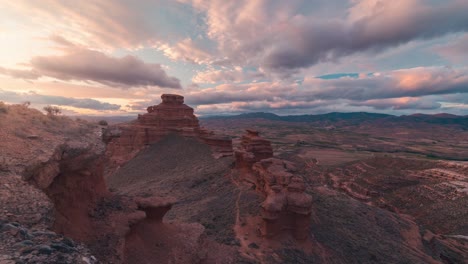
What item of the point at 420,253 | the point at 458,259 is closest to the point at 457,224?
the point at 458,259

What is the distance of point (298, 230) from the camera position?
1934cm

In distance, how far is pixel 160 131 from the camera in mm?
54062

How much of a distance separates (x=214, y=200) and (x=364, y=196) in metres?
38.4

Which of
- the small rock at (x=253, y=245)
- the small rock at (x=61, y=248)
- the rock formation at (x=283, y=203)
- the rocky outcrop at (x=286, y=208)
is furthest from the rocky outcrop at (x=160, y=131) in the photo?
the small rock at (x=61, y=248)

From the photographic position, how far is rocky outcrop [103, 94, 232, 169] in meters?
51.4

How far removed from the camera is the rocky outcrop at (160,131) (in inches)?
2024

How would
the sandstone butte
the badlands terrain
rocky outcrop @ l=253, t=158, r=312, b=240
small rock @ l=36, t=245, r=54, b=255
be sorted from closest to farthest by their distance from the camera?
1. small rock @ l=36, t=245, r=54, b=255
2. the badlands terrain
3. rocky outcrop @ l=253, t=158, r=312, b=240
4. the sandstone butte

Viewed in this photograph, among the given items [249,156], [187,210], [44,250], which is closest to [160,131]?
[249,156]

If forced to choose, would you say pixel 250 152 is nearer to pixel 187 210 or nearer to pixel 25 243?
pixel 187 210

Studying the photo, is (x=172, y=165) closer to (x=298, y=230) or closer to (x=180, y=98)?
(x=180, y=98)

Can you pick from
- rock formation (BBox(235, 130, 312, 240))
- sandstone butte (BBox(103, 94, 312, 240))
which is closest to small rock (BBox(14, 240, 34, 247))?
sandstone butte (BBox(103, 94, 312, 240))

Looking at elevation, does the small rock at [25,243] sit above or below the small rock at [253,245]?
above

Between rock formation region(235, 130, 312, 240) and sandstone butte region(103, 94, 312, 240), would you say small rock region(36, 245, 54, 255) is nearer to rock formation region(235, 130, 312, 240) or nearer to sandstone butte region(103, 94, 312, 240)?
sandstone butte region(103, 94, 312, 240)

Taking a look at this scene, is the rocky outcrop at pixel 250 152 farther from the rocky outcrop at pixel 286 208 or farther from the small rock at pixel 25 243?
the small rock at pixel 25 243
